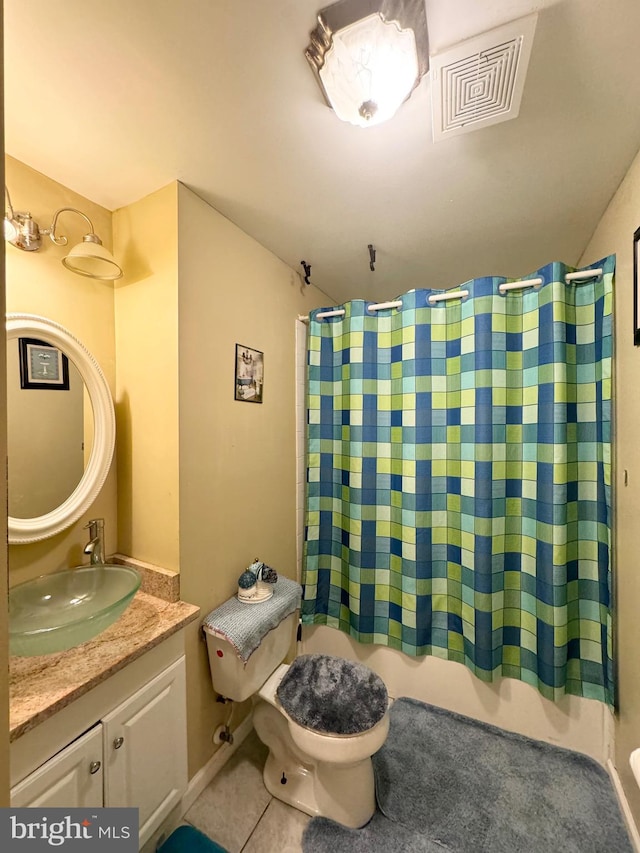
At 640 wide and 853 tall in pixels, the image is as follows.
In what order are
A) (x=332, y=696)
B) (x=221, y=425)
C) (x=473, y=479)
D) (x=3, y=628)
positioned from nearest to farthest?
1. (x=3, y=628)
2. (x=332, y=696)
3. (x=221, y=425)
4. (x=473, y=479)

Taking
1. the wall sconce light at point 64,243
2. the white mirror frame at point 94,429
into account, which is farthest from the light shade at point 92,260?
the white mirror frame at point 94,429

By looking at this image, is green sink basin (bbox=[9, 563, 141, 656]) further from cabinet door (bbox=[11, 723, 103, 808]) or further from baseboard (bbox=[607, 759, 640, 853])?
baseboard (bbox=[607, 759, 640, 853])

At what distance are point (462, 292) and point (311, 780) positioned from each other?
2148 millimetres

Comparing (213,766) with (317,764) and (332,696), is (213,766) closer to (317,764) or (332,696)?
(317,764)

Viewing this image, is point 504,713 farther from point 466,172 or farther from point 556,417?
point 466,172

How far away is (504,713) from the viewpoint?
1.54 meters

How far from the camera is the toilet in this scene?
1.14 metres

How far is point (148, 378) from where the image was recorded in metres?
1.27

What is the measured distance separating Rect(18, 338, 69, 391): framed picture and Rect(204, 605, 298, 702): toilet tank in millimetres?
1049

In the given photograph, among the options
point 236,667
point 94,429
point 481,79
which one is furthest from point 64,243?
point 236,667

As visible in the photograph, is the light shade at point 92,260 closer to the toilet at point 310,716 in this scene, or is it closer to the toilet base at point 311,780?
the toilet at point 310,716

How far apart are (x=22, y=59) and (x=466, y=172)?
4.25 feet

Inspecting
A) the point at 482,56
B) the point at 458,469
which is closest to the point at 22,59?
the point at 482,56

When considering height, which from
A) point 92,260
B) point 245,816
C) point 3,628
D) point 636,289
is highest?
point 92,260
